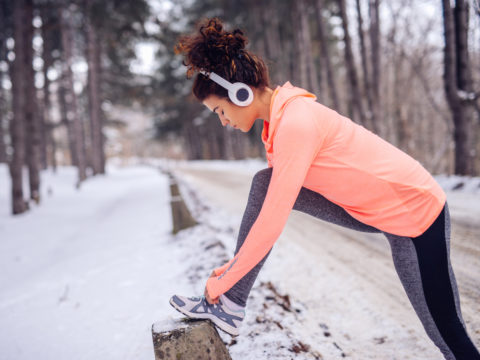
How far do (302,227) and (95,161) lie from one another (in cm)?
1656

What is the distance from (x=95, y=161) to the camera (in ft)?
59.6

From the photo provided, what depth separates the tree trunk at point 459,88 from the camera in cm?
653

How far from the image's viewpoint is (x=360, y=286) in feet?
9.05

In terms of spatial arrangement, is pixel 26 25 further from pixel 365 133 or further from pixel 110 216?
pixel 365 133

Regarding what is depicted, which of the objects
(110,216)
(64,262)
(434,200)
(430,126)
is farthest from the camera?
(430,126)

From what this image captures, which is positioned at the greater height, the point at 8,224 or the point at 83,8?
the point at 83,8

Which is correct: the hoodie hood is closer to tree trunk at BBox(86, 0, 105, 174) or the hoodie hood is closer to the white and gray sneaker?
the white and gray sneaker

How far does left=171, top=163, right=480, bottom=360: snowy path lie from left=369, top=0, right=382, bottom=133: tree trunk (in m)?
7.28

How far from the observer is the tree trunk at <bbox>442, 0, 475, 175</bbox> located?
6.53 meters

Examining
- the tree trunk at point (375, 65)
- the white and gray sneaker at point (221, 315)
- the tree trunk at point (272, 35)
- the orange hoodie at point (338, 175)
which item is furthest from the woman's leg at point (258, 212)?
the tree trunk at point (272, 35)

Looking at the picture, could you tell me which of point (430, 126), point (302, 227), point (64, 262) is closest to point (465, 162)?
point (302, 227)

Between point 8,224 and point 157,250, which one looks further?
point 8,224

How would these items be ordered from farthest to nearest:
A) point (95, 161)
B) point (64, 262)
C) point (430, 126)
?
point (430, 126) < point (95, 161) < point (64, 262)

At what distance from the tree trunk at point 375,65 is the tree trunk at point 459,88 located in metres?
3.92
